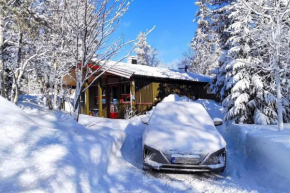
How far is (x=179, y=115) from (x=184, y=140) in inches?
63.1

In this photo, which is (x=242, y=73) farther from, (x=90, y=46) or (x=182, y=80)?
(x=90, y=46)

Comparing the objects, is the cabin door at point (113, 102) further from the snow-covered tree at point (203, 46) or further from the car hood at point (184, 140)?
the snow-covered tree at point (203, 46)

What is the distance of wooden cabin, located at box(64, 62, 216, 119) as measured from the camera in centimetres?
1320

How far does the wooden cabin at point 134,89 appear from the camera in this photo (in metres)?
13.2

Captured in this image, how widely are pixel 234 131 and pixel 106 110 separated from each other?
10.9m

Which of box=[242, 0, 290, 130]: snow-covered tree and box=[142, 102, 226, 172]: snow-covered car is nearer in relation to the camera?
box=[142, 102, 226, 172]: snow-covered car

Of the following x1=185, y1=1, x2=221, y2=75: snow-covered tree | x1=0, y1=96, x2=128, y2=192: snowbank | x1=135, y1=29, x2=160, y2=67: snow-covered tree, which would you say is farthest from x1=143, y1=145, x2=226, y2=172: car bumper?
x1=135, y1=29, x2=160, y2=67: snow-covered tree

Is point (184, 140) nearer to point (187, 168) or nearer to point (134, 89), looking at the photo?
point (187, 168)

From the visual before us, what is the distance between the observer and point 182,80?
1569 centimetres

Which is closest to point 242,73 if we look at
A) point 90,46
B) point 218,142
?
point 218,142

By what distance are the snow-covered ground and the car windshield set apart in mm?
1199

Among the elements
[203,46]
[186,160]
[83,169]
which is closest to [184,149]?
[186,160]

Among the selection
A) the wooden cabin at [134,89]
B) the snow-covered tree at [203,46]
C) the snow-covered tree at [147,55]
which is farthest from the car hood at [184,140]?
the snow-covered tree at [147,55]

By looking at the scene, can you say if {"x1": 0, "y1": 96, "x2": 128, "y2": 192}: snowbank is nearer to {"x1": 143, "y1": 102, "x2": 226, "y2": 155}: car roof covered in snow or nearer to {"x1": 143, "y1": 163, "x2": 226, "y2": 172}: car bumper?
{"x1": 143, "y1": 163, "x2": 226, "y2": 172}: car bumper
